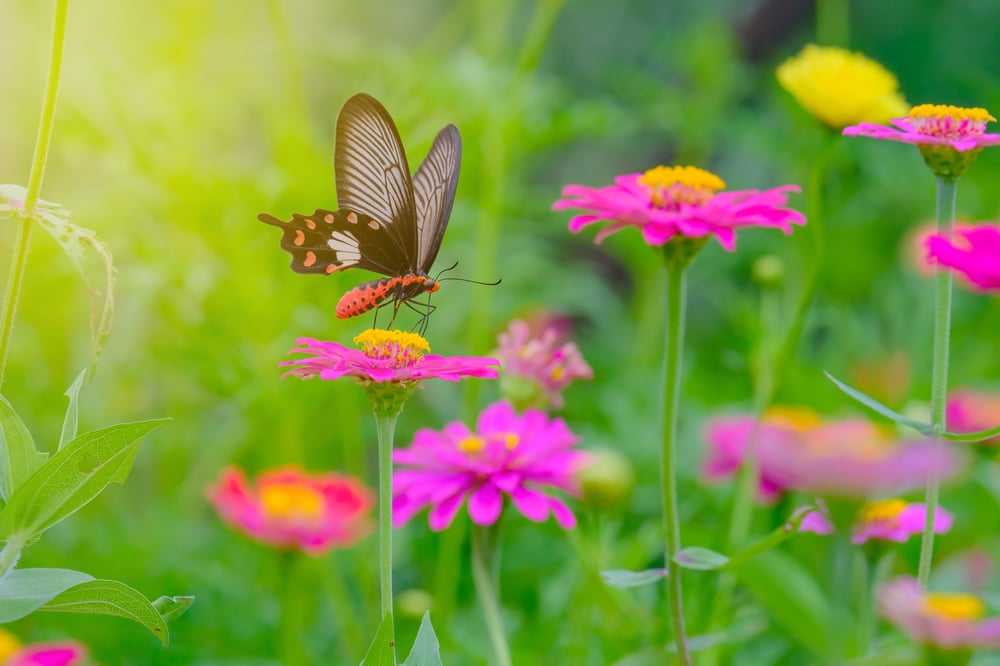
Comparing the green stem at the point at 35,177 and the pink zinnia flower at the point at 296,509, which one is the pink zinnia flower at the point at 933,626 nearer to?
the green stem at the point at 35,177

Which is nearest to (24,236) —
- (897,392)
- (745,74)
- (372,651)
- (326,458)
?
(372,651)

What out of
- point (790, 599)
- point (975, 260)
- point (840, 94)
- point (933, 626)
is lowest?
point (790, 599)

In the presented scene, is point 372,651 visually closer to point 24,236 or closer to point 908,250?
point 24,236

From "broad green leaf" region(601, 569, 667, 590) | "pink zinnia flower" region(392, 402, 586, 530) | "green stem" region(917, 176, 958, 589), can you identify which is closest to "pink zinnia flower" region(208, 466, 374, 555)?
"pink zinnia flower" region(392, 402, 586, 530)

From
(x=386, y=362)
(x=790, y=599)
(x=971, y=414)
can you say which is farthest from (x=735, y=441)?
(x=386, y=362)

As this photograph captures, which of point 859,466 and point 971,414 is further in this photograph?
point 971,414

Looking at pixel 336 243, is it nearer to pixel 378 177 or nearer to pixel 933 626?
pixel 378 177

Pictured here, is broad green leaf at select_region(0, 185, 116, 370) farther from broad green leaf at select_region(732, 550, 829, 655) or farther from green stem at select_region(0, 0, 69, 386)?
broad green leaf at select_region(732, 550, 829, 655)

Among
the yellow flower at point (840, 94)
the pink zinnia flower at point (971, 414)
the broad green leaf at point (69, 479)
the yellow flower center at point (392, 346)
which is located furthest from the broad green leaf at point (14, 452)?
the pink zinnia flower at point (971, 414)
